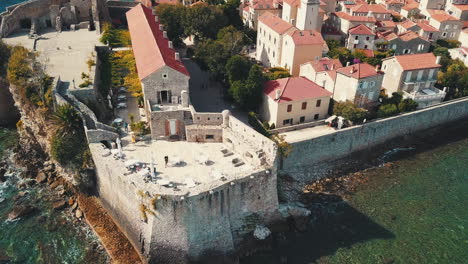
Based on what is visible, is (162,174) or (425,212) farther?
(425,212)

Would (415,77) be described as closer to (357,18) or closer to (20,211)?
(357,18)

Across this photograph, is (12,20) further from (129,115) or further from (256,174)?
(256,174)

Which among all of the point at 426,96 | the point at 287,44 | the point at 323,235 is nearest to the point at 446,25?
the point at 426,96

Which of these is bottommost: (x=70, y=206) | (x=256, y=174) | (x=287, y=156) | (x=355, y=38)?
(x=70, y=206)

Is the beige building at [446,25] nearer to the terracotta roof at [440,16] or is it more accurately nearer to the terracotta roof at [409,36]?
the terracotta roof at [440,16]

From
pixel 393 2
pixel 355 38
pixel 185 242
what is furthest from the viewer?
pixel 393 2

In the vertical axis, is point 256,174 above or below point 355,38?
below

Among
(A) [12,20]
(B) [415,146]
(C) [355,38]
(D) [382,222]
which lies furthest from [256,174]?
(A) [12,20]
